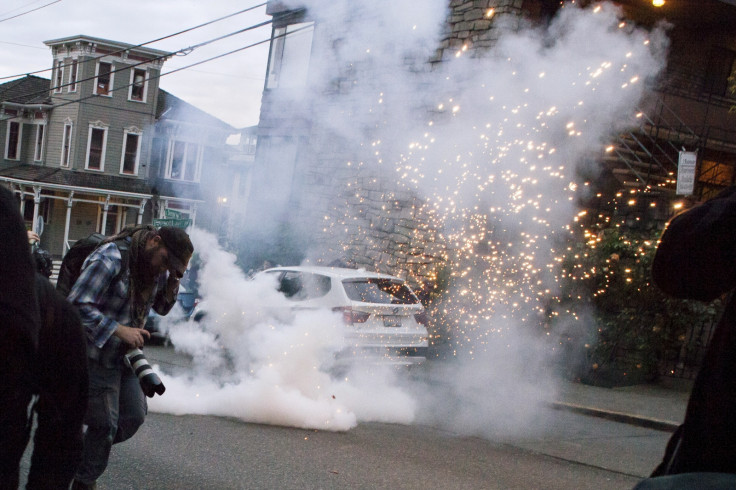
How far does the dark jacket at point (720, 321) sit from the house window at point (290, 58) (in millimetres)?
14582

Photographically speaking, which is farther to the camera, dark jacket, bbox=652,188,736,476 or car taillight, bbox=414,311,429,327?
car taillight, bbox=414,311,429,327

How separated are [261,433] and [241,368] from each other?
1892mm

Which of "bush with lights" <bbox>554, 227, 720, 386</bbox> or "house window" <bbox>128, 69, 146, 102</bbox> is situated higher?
"house window" <bbox>128, 69, 146, 102</bbox>

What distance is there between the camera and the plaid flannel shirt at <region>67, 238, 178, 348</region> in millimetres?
3641

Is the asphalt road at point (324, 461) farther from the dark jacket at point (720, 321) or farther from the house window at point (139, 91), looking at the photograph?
the house window at point (139, 91)

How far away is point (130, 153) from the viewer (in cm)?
3228

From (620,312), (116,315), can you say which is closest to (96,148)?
(620,312)

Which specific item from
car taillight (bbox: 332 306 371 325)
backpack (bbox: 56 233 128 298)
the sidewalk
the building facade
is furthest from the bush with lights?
the building facade

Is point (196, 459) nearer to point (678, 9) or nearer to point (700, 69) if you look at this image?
point (678, 9)

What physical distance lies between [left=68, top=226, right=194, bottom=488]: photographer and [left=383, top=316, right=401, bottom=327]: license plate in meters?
4.72

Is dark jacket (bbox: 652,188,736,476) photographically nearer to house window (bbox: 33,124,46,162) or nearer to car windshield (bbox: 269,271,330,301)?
car windshield (bbox: 269,271,330,301)

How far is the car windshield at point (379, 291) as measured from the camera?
8.69 meters

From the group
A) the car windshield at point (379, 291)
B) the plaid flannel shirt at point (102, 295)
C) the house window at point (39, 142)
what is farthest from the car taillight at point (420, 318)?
the house window at point (39, 142)

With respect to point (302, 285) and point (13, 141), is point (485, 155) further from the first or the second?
point (13, 141)
